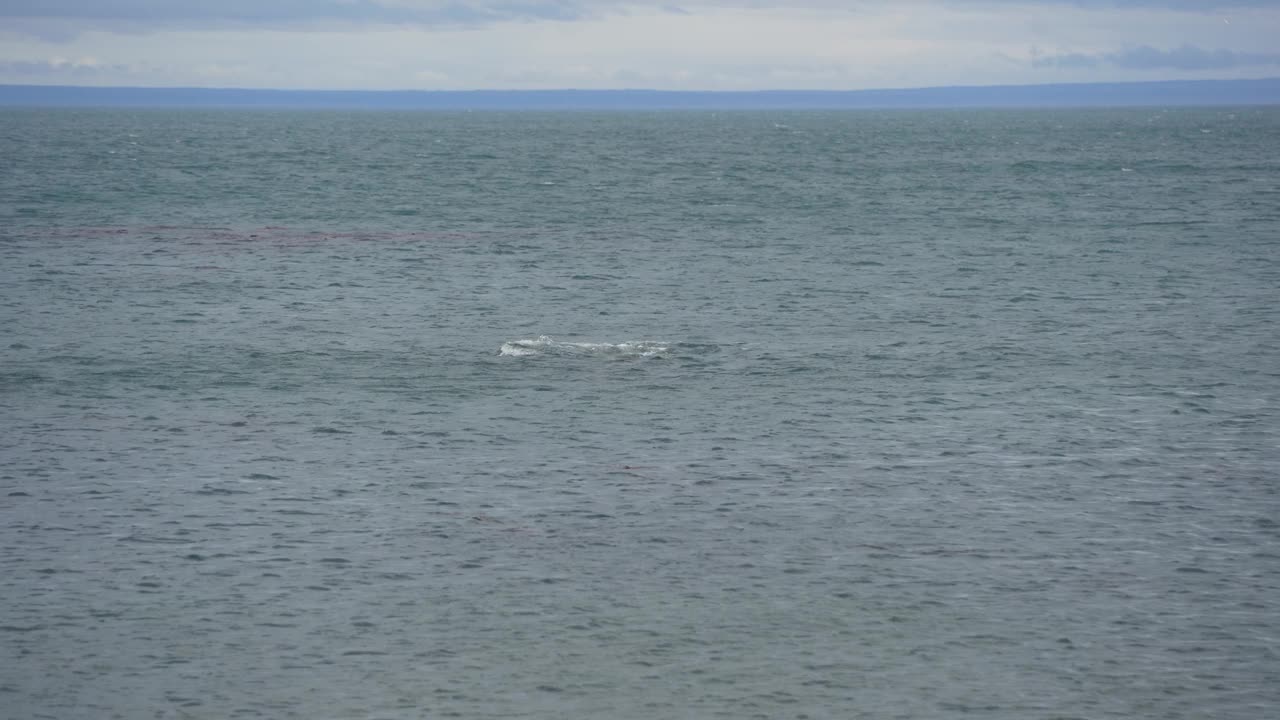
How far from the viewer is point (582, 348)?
1708 inches

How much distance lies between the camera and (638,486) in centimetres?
2900

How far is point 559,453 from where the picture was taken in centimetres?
3141

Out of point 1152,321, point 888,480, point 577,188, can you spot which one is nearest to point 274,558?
point 888,480

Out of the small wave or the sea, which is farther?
the small wave

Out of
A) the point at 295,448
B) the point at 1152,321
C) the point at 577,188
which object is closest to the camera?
the point at 295,448

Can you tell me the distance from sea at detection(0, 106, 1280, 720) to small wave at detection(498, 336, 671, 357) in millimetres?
208

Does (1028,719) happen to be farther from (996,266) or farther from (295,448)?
(996,266)

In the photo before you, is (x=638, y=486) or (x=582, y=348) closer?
(x=638, y=486)

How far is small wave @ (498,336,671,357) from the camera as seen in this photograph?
4269cm

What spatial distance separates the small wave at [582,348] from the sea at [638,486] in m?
0.21

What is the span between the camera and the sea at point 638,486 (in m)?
20.3

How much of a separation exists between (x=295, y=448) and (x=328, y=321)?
1782 cm

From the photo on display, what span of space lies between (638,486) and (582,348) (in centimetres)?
1473

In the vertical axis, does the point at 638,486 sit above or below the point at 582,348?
below
